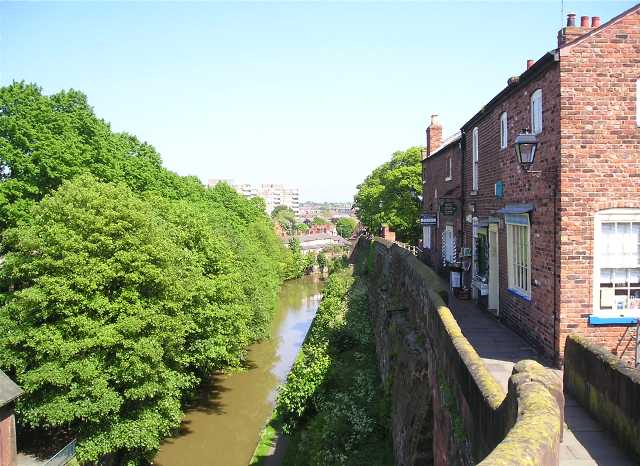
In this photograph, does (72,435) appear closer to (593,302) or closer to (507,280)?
(507,280)

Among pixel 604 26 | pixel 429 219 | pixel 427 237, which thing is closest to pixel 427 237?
pixel 427 237

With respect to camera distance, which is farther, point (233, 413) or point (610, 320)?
point (233, 413)

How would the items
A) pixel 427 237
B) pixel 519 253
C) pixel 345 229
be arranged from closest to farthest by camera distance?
pixel 519 253, pixel 427 237, pixel 345 229

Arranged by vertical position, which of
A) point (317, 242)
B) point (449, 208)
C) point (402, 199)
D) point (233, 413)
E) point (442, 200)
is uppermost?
point (402, 199)

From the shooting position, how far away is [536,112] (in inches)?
410

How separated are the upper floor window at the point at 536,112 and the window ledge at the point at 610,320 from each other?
11.8 ft

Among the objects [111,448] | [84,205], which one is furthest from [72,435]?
[84,205]

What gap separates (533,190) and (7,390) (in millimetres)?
15697

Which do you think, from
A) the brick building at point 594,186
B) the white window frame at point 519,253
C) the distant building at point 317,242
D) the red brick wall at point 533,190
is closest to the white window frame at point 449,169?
the red brick wall at point 533,190

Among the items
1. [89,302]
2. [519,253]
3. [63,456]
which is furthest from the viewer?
[89,302]

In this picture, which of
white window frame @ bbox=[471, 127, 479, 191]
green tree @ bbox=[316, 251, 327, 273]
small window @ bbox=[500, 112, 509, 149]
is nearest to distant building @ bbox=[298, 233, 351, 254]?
green tree @ bbox=[316, 251, 327, 273]

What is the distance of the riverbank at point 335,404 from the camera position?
45.6 feet

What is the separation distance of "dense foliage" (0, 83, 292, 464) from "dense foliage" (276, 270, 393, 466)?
4149 mm

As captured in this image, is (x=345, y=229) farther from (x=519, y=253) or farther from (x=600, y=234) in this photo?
(x=600, y=234)
